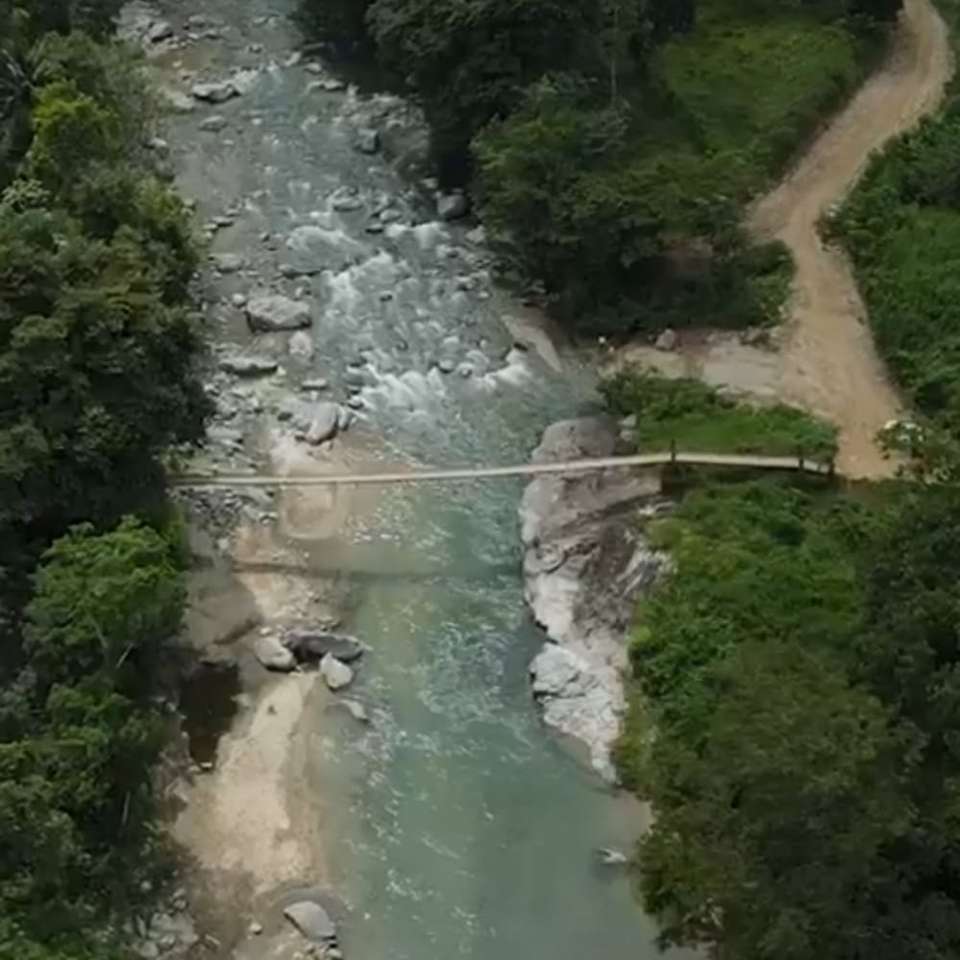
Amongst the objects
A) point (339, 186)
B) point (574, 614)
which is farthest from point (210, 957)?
point (339, 186)

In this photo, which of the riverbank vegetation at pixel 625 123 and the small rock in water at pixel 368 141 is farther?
the small rock in water at pixel 368 141

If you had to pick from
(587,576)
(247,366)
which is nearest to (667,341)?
(587,576)

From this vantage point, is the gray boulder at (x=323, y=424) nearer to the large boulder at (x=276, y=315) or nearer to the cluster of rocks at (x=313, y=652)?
the large boulder at (x=276, y=315)

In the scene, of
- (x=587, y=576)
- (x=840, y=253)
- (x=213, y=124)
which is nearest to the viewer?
(x=587, y=576)

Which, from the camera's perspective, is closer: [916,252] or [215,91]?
[916,252]

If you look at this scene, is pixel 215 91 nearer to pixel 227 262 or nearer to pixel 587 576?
pixel 227 262

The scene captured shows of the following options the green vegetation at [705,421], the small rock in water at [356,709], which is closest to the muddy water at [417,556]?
the small rock in water at [356,709]

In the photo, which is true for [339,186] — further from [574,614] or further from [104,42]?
[574,614]

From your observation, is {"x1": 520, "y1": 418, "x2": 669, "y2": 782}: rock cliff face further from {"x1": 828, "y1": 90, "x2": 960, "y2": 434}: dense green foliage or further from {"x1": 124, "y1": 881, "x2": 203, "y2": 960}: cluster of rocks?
{"x1": 124, "y1": 881, "x2": 203, "y2": 960}: cluster of rocks
